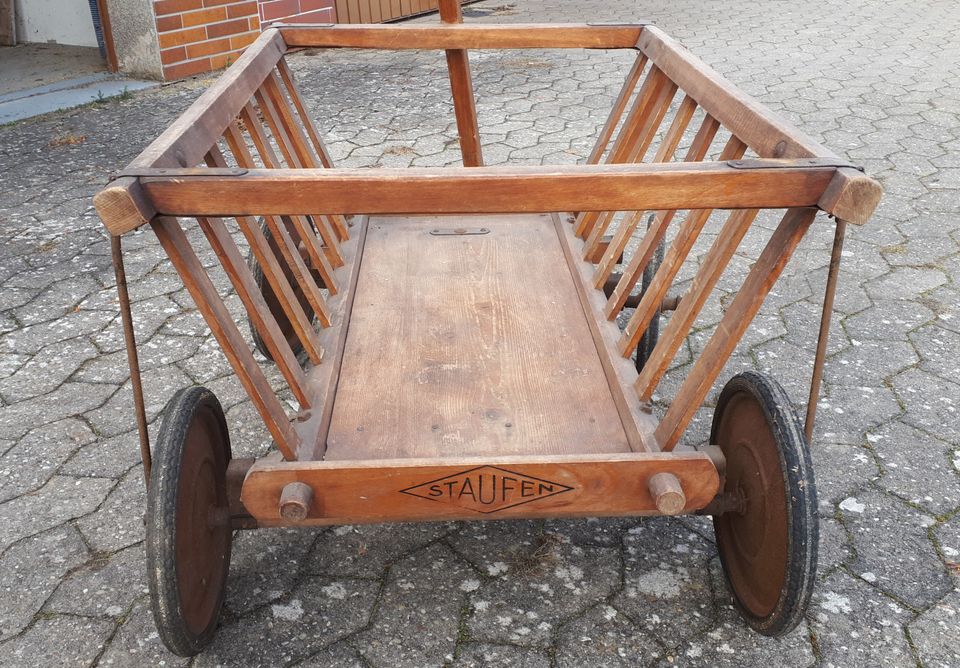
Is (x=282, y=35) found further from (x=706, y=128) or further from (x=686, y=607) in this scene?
(x=686, y=607)

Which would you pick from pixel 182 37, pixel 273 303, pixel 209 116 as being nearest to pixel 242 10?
pixel 182 37

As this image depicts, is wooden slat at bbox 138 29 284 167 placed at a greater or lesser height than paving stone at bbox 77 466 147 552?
greater

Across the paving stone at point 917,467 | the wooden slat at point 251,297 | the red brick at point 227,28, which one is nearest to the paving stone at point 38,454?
the wooden slat at point 251,297

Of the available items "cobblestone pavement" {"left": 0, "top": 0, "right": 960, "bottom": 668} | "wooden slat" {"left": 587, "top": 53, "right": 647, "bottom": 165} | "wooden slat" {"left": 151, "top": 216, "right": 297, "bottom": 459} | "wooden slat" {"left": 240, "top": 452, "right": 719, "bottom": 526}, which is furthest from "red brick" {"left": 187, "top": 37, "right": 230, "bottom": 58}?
"wooden slat" {"left": 240, "top": 452, "right": 719, "bottom": 526}

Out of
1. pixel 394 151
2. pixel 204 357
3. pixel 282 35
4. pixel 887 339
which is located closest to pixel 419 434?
pixel 204 357

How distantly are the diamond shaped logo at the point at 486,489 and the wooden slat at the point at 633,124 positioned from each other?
3.94 feet

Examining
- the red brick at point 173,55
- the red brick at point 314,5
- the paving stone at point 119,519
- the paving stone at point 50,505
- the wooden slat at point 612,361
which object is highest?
the red brick at point 314,5

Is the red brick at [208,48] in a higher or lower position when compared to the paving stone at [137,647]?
higher

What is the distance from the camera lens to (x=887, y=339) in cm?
313

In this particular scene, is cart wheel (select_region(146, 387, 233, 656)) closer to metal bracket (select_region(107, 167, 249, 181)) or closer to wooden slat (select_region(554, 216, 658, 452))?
metal bracket (select_region(107, 167, 249, 181))

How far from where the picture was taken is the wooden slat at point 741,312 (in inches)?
60.2

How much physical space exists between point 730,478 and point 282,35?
2.22 m

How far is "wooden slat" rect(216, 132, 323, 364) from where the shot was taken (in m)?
A: 1.98

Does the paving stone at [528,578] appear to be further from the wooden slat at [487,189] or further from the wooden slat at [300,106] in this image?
the wooden slat at [300,106]
